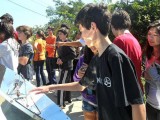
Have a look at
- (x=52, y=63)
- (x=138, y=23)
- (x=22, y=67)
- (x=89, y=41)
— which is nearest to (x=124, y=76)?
(x=89, y=41)

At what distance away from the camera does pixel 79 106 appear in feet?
20.3

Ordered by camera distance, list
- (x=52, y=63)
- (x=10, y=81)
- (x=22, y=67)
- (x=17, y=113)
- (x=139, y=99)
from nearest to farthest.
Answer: (x=139, y=99), (x=17, y=113), (x=10, y=81), (x=22, y=67), (x=52, y=63)

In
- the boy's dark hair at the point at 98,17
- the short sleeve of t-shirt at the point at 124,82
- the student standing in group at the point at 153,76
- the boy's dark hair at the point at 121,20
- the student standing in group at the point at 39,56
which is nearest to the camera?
the short sleeve of t-shirt at the point at 124,82

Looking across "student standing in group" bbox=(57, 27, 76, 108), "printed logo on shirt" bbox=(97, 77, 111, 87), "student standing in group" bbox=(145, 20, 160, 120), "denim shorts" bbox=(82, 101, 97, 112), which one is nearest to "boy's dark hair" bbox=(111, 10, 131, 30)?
"student standing in group" bbox=(145, 20, 160, 120)

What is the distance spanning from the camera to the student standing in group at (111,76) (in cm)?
166

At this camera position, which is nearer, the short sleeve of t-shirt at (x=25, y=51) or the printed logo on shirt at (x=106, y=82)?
the printed logo on shirt at (x=106, y=82)

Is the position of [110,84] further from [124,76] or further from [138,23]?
[138,23]

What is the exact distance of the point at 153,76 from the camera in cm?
311

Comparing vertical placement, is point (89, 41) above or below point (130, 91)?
above

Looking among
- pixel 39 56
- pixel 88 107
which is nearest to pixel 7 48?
pixel 88 107

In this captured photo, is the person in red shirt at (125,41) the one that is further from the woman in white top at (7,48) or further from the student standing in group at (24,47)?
the student standing in group at (24,47)

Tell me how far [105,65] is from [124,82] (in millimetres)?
147

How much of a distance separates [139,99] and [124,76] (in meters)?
0.15

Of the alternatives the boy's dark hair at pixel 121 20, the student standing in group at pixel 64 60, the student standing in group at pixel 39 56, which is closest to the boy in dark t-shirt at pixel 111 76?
the boy's dark hair at pixel 121 20
